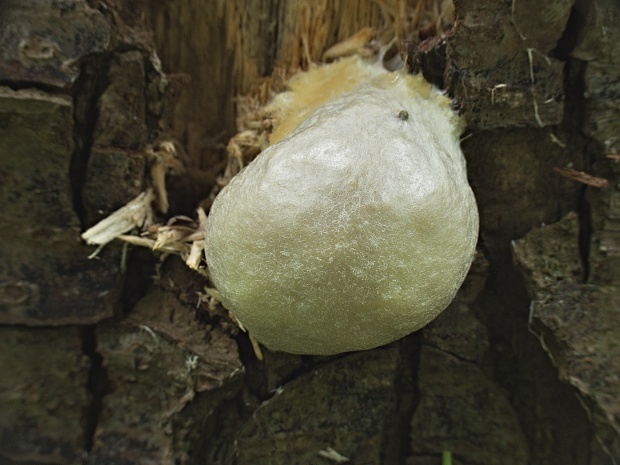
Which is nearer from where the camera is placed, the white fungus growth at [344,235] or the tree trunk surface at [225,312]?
the white fungus growth at [344,235]

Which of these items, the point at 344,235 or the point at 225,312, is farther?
the point at 225,312

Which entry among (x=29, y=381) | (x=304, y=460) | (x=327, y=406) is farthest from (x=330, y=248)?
(x=29, y=381)

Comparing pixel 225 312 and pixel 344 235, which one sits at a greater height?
pixel 344 235

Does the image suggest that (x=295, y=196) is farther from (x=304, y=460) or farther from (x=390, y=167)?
(x=304, y=460)

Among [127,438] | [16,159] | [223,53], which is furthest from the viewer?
[223,53]

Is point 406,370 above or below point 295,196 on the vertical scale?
below
